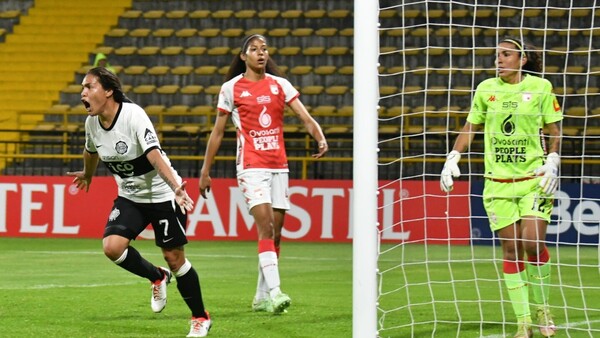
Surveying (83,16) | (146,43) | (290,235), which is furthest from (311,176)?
(83,16)

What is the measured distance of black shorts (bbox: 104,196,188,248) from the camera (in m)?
7.43

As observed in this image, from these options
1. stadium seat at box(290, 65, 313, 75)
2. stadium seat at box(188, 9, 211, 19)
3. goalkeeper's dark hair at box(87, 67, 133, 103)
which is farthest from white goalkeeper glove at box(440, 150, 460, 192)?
stadium seat at box(188, 9, 211, 19)

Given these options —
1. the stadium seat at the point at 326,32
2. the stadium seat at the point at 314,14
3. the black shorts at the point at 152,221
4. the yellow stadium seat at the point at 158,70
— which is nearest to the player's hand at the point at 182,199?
the black shorts at the point at 152,221

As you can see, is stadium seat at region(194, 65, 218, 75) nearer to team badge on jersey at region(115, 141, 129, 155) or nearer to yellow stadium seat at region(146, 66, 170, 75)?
yellow stadium seat at region(146, 66, 170, 75)

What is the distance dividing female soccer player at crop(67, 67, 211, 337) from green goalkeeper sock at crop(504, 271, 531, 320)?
6.32ft

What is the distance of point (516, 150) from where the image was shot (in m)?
7.35

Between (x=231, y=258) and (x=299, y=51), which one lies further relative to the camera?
(x=299, y=51)

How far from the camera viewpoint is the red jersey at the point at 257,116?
890 cm

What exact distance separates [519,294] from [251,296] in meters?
3.49

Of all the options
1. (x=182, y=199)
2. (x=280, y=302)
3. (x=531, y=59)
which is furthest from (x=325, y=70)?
A: (x=182, y=199)

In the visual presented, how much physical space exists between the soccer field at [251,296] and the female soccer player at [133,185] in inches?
16.7

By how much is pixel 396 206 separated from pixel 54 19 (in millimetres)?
12290

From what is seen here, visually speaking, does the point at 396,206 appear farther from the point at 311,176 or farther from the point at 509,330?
the point at 509,330

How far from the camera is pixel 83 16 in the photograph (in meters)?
27.3
